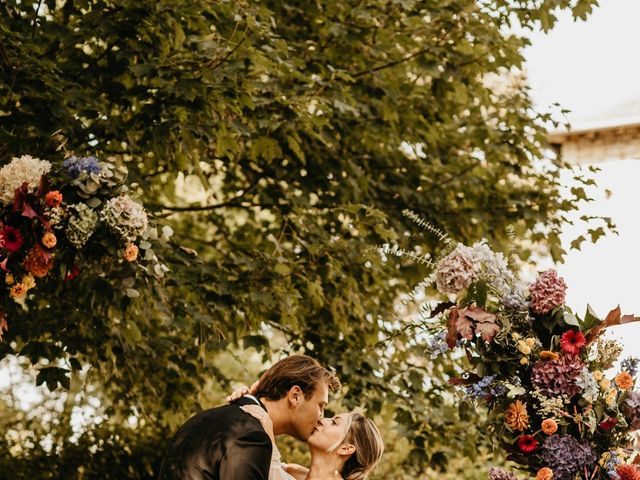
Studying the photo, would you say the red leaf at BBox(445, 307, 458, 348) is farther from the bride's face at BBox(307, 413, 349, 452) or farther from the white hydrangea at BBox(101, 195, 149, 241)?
the white hydrangea at BBox(101, 195, 149, 241)

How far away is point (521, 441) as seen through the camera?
357 cm

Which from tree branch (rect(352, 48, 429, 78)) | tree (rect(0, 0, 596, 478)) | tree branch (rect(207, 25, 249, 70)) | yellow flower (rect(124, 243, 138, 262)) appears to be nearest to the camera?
yellow flower (rect(124, 243, 138, 262))

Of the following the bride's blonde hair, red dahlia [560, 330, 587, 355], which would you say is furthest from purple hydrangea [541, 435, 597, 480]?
the bride's blonde hair

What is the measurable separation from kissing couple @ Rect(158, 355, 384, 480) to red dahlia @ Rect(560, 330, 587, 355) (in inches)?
38.6

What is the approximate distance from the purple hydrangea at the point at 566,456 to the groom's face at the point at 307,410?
92 centimetres

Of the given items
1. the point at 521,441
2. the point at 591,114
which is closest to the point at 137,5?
the point at 521,441

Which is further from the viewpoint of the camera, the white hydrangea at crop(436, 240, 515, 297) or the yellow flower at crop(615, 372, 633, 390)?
the white hydrangea at crop(436, 240, 515, 297)

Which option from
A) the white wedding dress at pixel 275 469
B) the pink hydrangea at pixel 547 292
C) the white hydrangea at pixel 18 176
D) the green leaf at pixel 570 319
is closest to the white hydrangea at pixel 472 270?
the pink hydrangea at pixel 547 292

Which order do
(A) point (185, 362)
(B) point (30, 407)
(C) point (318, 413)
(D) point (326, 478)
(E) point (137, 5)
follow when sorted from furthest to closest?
1. (B) point (30, 407)
2. (A) point (185, 362)
3. (E) point (137, 5)
4. (D) point (326, 478)
5. (C) point (318, 413)

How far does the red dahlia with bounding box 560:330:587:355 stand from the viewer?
355 cm

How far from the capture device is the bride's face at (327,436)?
444 cm

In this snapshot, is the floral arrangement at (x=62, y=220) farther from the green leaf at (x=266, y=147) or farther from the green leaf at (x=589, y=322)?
the green leaf at (x=266, y=147)

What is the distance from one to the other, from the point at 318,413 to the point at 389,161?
176 inches

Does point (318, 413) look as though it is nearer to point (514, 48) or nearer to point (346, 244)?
point (346, 244)
